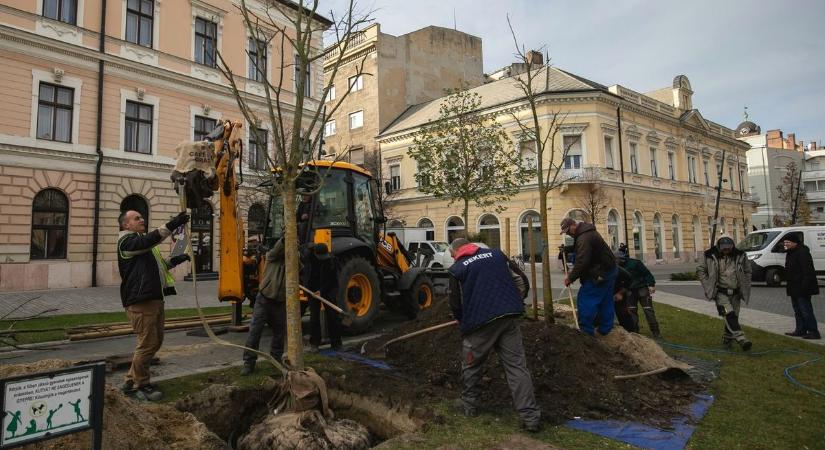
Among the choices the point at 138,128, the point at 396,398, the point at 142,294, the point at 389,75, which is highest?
the point at 389,75

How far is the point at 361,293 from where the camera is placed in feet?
25.2

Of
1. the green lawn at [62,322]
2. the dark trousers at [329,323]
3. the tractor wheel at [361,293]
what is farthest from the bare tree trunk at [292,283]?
the green lawn at [62,322]

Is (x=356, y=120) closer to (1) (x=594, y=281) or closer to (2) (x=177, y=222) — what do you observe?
(1) (x=594, y=281)

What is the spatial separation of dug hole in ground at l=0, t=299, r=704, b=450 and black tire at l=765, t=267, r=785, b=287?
13808 millimetres

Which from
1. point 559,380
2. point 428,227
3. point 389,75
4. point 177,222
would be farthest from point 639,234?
point 177,222

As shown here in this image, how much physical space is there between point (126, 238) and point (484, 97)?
97.6 ft

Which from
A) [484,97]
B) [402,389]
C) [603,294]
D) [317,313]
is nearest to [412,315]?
[317,313]

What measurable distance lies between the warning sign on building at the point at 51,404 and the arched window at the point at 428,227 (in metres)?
28.5

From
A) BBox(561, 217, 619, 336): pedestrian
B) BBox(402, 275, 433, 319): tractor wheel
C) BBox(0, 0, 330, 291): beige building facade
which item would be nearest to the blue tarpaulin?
BBox(561, 217, 619, 336): pedestrian

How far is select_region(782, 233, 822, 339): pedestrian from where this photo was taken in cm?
762

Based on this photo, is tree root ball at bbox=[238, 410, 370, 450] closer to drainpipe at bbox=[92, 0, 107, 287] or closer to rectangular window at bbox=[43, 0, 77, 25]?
drainpipe at bbox=[92, 0, 107, 287]

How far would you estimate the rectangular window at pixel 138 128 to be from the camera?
700 inches

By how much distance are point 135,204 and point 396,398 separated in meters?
17.4

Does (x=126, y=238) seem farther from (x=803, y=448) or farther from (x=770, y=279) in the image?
(x=770, y=279)
